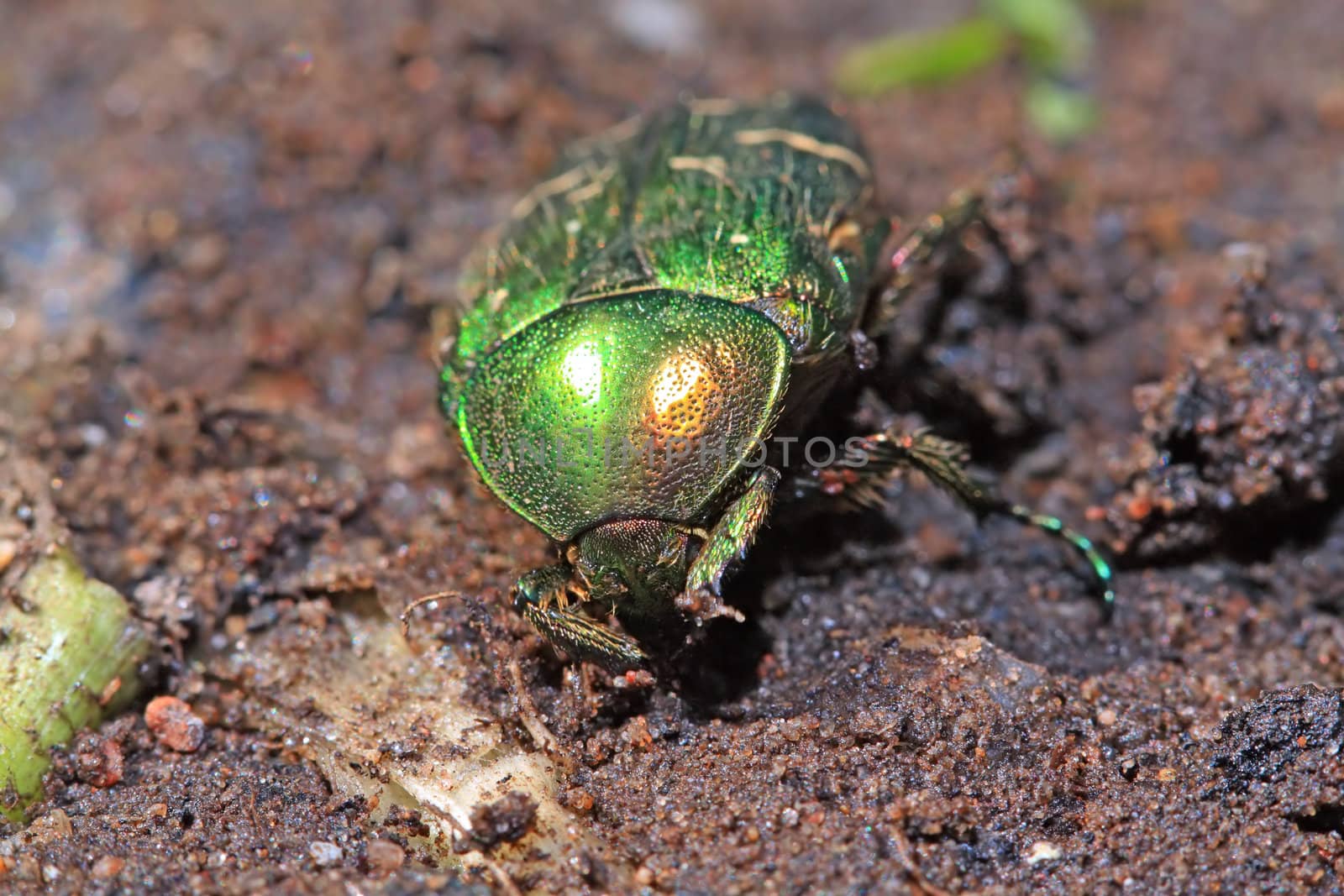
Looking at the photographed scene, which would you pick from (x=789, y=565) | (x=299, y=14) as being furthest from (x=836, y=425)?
(x=299, y=14)

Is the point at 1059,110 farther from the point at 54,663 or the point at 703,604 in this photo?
the point at 54,663

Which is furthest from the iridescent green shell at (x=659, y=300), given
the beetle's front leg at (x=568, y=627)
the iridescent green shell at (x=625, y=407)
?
the beetle's front leg at (x=568, y=627)

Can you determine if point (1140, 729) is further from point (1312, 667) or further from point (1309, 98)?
point (1309, 98)

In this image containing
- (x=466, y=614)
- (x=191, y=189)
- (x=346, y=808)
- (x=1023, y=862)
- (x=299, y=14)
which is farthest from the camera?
(x=299, y=14)

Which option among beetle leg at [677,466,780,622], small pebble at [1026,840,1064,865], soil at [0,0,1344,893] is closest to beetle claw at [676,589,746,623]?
beetle leg at [677,466,780,622]

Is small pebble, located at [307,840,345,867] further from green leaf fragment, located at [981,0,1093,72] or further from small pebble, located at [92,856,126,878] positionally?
green leaf fragment, located at [981,0,1093,72]

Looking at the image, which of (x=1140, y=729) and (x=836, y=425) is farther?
(x=836, y=425)

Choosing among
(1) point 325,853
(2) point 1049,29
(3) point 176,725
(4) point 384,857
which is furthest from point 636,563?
(2) point 1049,29
